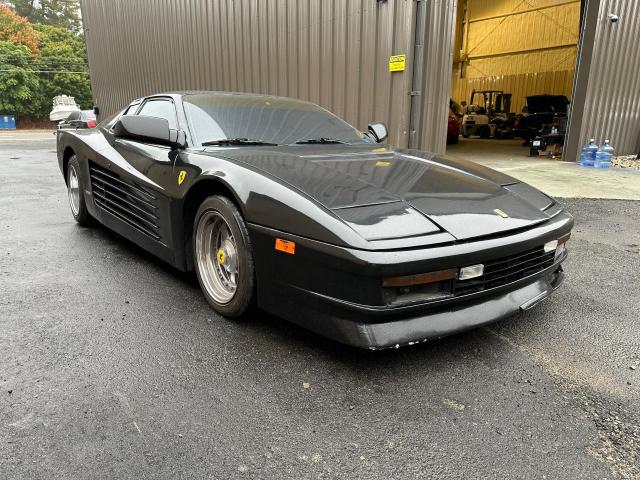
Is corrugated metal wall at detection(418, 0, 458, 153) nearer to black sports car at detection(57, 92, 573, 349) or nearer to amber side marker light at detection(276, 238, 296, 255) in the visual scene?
black sports car at detection(57, 92, 573, 349)

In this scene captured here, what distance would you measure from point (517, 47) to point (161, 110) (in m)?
26.6

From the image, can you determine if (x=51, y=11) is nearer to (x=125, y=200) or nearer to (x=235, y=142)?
(x=125, y=200)

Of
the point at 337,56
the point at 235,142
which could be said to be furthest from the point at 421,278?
the point at 337,56

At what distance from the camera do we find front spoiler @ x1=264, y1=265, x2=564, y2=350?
1.96 m

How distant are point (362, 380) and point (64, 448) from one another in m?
1.17

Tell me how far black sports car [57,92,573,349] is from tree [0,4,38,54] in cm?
4483

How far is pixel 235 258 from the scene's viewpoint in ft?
8.50

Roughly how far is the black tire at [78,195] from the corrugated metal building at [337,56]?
5.07 meters

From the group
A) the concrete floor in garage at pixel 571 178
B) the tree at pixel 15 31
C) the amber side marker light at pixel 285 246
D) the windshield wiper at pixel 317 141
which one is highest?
the tree at pixel 15 31

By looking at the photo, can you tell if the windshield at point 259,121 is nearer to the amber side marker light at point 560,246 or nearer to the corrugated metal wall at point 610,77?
the amber side marker light at point 560,246

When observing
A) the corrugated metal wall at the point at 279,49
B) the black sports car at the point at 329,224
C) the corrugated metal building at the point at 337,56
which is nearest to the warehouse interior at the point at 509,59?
the corrugated metal building at the point at 337,56

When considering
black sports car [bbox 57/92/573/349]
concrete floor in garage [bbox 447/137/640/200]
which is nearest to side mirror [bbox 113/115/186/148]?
black sports car [bbox 57/92/573/349]

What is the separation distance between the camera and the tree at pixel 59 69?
3797cm

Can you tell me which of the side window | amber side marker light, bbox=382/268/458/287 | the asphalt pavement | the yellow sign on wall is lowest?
the asphalt pavement
